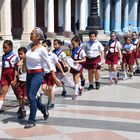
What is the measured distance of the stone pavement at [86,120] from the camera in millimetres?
7488

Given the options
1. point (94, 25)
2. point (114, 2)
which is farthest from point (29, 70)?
point (114, 2)

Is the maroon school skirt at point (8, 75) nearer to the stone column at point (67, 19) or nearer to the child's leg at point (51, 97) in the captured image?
the child's leg at point (51, 97)

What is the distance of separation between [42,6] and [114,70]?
89.7 feet

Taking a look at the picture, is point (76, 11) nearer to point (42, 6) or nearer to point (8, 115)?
point (42, 6)

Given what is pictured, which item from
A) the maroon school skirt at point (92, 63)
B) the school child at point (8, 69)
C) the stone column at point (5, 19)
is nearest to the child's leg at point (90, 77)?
the maroon school skirt at point (92, 63)

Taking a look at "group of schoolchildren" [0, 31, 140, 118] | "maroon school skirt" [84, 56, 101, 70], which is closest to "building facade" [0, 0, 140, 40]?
"group of schoolchildren" [0, 31, 140, 118]

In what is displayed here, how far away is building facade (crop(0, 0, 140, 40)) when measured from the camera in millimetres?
30975

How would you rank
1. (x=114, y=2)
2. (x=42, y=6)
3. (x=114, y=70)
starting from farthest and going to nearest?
(x=114, y=2) → (x=42, y=6) → (x=114, y=70)

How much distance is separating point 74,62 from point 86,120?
2.65 metres

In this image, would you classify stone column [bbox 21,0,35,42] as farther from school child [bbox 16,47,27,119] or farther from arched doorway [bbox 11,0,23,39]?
school child [bbox 16,47,27,119]

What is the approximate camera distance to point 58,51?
1063 centimetres

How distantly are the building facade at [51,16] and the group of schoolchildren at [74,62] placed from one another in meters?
15.8

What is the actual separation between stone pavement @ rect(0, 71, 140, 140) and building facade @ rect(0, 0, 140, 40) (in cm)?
1979

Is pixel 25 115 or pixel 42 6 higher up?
pixel 42 6
